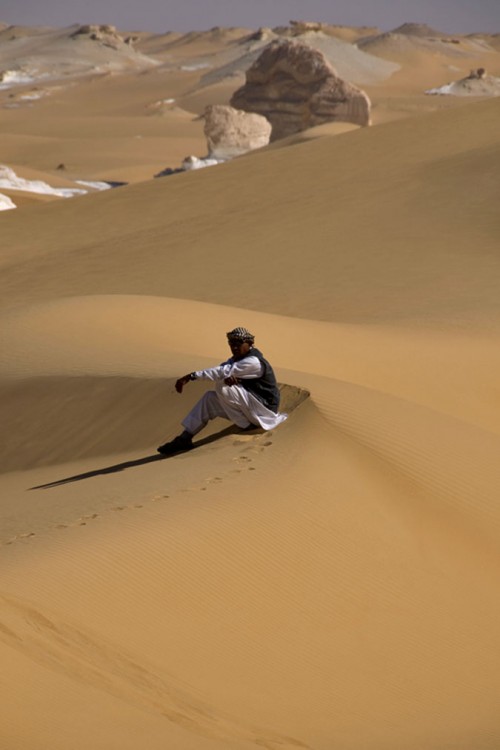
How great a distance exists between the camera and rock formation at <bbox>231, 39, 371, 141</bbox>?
1654 inches

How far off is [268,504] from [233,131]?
3635 centimetres

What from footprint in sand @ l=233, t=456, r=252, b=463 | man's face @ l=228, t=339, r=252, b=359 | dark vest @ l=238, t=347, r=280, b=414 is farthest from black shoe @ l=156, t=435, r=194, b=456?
footprint in sand @ l=233, t=456, r=252, b=463

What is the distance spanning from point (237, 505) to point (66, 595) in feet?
5.10

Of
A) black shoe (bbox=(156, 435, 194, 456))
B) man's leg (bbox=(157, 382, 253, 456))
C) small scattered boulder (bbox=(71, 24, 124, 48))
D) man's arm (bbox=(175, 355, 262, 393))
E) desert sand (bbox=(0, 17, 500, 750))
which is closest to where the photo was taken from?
desert sand (bbox=(0, 17, 500, 750))

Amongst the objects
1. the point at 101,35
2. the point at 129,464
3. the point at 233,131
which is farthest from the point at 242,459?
the point at 101,35

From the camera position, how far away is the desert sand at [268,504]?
213 inches

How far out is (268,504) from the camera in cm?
731

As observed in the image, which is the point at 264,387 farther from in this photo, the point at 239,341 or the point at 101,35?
the point at 101,35

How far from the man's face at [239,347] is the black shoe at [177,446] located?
75 cm

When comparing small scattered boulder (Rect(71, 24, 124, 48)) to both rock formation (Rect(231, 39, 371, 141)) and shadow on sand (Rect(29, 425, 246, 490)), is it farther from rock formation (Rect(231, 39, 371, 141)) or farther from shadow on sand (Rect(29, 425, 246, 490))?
shadow on sand (Rect(29, 425, 246, 490))

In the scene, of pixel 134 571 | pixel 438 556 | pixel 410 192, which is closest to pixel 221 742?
pixel 134 571

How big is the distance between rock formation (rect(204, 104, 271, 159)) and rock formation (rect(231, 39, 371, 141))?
1.21m

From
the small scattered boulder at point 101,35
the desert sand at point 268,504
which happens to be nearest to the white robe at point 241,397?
the desert sand at point 268,504

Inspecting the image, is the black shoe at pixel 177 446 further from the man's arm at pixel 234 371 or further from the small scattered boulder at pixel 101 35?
the small scattered boulder at pixel 101 35
